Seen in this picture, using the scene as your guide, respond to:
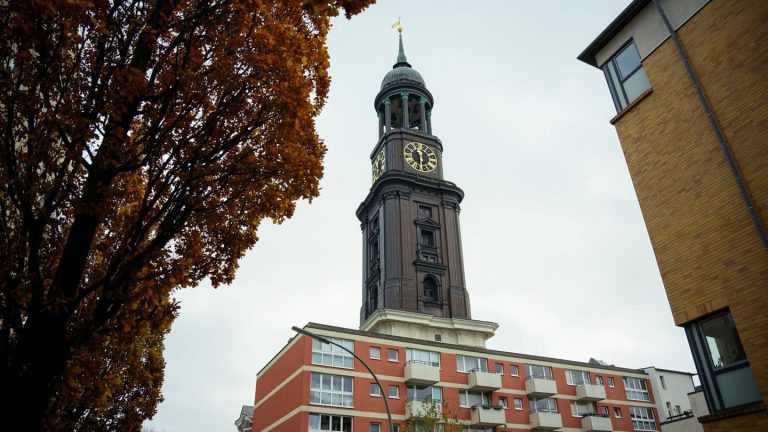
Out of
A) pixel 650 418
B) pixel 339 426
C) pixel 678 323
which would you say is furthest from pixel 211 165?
pixel 650 418

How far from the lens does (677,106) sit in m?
15.2

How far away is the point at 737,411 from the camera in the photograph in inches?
481

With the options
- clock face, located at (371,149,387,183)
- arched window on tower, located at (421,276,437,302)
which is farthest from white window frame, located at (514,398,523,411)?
clock face, located at (371,149,387,183)

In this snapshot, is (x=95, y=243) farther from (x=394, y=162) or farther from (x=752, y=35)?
(x=394, y=162)

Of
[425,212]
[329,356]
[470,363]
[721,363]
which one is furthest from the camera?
[425,212]

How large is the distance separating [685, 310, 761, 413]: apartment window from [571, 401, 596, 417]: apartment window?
37.2 m

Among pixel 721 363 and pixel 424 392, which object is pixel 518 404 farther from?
pixel 721 363

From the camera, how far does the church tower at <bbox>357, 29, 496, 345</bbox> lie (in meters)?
51.7

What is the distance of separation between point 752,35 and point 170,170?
14293mm

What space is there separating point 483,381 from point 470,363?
2.39m

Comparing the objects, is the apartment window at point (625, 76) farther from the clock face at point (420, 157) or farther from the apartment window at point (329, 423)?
the clock face at point (420, 157)

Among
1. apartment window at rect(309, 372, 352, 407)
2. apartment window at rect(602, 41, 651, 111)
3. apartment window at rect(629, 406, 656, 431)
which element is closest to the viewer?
apartment window at rect(602, 41, 651, 111)

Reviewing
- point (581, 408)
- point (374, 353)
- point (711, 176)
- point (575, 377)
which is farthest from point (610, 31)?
point (581, 408)

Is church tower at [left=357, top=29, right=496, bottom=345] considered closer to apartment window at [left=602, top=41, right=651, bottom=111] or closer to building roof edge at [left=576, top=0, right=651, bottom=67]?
building roof edge at [left=576, top=0, right=651, bottom=67]
